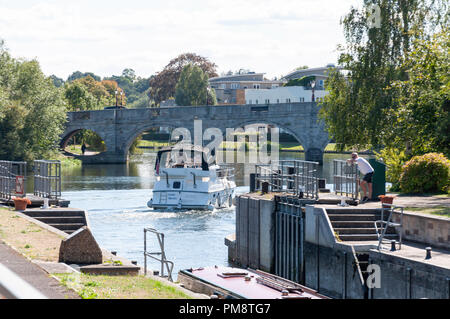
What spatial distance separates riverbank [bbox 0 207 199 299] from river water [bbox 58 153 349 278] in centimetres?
622

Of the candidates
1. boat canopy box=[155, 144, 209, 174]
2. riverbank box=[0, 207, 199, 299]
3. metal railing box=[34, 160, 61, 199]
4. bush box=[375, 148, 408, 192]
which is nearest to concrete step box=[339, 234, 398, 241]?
riverbank box=[0, 207, 199, 299]

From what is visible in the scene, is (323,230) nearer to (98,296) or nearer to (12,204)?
(98,296)

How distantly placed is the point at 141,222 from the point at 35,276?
21.3 meters

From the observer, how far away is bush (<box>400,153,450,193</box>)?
2133cm

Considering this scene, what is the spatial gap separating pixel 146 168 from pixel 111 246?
37.5 m

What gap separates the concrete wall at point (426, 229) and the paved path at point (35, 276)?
8.58 meters

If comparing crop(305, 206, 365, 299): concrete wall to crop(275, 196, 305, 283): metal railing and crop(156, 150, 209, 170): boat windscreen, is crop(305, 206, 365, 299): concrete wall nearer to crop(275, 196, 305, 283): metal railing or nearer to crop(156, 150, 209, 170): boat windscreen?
crop(275, 196, 305, 283): metal railing

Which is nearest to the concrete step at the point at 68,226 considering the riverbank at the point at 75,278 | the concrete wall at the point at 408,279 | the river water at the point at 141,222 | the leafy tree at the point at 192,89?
the riverbank at the point at 75,278

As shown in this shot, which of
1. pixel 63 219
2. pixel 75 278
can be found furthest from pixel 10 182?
pixel 75 278

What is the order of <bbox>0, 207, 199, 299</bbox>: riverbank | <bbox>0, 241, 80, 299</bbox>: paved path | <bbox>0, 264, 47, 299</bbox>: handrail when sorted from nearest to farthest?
<bbox>0, 264, 47, 299</bbox>: handrail, <bbox>0, 241, 80, 299</bbox>: paved path, <bbox>0, 207, 199, 299</bbox>: riverbank

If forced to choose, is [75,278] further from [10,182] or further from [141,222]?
[141,222]

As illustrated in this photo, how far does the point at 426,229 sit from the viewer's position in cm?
1562

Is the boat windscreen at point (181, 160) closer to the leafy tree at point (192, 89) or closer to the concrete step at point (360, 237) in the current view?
the concrete step at point (360, 237)

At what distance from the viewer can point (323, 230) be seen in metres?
16.6
